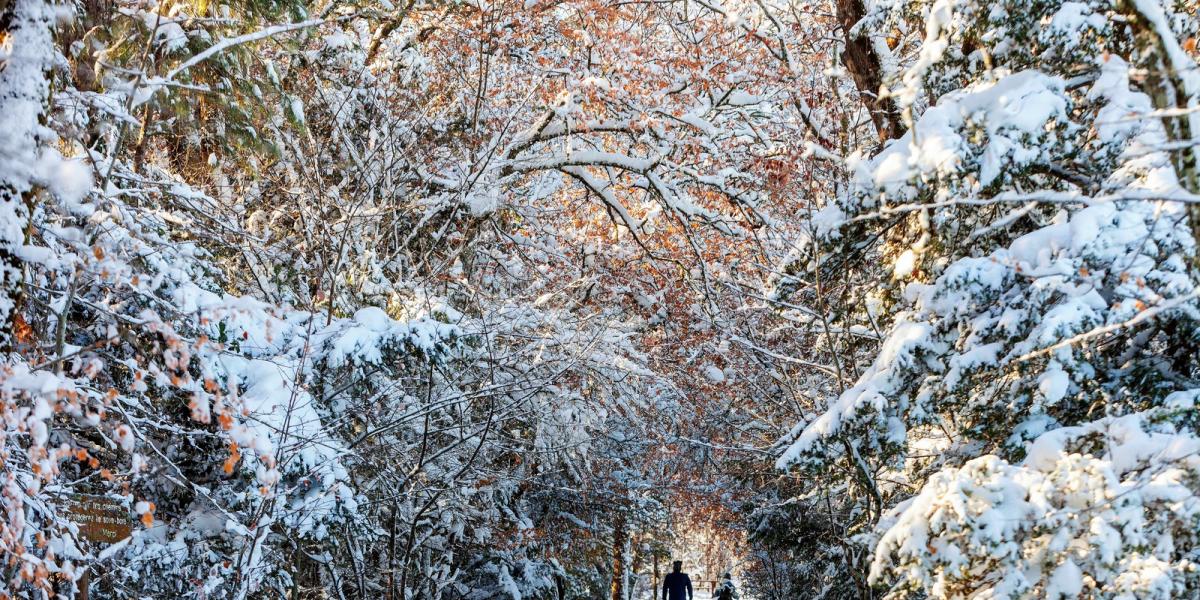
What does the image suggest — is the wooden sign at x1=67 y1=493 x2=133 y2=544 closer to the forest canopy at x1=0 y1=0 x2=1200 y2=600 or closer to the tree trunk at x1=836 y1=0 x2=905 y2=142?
the forest canopy at x1=0 y1=0 x2=1200 y2=600

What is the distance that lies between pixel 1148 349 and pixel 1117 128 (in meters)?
1.33

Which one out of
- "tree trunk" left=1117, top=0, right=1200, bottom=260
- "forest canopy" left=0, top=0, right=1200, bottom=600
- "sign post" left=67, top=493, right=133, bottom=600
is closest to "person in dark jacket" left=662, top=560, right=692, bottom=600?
"forest canopy" left=0, top=0, right=1200, bottom=600

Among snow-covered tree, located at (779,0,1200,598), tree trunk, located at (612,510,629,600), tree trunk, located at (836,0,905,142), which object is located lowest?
tree trunk, located at (612,510,629,600)

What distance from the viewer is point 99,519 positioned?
4332 millimetres

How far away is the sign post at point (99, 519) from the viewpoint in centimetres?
430

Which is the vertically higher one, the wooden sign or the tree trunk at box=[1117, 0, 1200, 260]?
the tree trunk at box=[1117, 0, 1200, 260]

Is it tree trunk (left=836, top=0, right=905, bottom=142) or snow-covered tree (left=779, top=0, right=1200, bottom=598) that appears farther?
tree trunk (left=836, top=0, right=905, bottom=142)

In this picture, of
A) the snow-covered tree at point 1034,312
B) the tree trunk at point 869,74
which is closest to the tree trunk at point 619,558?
the tree trunk at point 869,74

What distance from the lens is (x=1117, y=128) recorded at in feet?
17.9

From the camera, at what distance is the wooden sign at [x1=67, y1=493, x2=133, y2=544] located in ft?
14.1

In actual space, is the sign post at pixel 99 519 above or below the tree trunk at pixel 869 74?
below

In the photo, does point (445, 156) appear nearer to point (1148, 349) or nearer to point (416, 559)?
point (416, 559)

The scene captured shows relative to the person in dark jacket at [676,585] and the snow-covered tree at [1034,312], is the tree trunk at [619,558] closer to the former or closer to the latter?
the person in dark jacket at [676,585]

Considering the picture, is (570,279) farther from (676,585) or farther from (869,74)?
(869,74)
